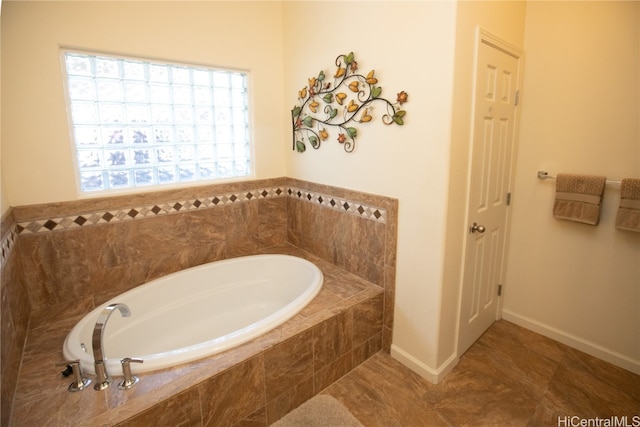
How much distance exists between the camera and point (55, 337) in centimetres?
168

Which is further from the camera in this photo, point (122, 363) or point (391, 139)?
point (391, 139)

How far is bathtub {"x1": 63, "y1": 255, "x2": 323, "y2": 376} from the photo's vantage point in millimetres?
1551

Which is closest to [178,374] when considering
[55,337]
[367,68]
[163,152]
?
[55,337]

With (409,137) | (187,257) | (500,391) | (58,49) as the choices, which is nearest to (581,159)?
(409,137)

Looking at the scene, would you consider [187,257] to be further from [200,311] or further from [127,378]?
[127,378]

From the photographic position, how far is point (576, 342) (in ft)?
7.11

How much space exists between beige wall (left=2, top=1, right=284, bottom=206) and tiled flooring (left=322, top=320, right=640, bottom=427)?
203cm

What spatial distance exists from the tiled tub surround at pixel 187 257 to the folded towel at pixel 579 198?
1048 mm

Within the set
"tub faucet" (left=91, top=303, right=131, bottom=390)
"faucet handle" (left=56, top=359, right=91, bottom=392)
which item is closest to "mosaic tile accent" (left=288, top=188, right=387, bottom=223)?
"tub faucet" (left=91, top=303, right=131, bottom=390)

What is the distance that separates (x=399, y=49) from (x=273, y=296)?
6.17 feet

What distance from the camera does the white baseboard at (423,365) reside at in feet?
6.25

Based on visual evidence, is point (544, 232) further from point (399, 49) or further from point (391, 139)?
point (399, 49)

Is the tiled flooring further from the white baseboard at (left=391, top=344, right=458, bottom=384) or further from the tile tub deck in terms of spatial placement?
the tile tub deck

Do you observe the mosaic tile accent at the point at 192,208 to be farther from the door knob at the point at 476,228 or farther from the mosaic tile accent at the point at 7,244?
the door knob at the point at 476,228
